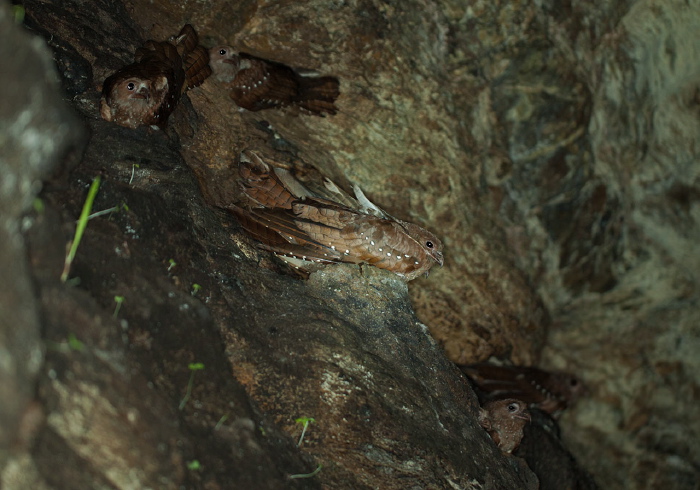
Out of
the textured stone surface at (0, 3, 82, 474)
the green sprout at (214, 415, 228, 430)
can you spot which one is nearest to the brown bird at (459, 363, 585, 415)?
the green sprout at (214, 415, 228, 430)

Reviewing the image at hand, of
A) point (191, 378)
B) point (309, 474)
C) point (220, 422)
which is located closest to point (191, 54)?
point (191, 378)

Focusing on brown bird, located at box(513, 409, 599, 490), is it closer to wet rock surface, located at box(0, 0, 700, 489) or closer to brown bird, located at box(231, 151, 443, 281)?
wet rock surface, located at box(0, 0, 700, 489)

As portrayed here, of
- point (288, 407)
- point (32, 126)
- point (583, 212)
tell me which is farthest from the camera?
point (583, 212)

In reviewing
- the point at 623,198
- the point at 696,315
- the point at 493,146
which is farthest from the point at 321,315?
the point at 696,315

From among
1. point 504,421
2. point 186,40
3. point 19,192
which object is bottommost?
point 504,421

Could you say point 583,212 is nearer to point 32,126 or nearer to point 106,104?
point 106,104

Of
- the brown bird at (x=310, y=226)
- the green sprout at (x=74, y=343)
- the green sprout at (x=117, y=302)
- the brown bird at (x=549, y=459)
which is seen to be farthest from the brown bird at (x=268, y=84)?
the brown bird at (x=549, y=459)

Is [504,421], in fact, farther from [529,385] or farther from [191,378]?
[191,378]
